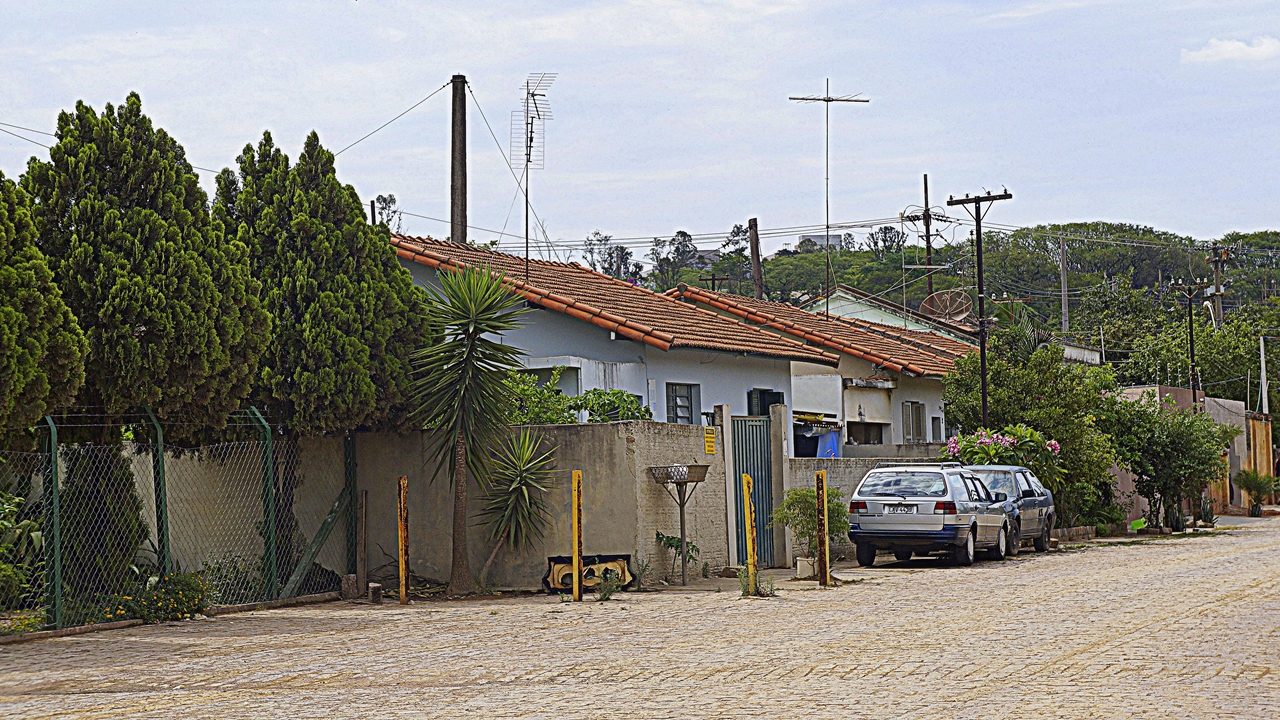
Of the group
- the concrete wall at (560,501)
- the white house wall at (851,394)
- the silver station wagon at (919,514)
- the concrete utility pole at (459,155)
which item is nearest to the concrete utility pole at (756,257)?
the white house wall at (851,394)

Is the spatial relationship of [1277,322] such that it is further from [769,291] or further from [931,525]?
[931,525]

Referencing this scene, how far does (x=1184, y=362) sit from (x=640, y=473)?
157 ft

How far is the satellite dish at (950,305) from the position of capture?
47500 millimetres

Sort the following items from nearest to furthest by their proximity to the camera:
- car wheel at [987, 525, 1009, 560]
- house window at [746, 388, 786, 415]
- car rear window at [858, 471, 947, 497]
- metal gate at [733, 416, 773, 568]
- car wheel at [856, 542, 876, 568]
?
metal gate at [733, 416, 773, 568], car rear window at [858, 471, 947, 497], car wheel at [856, 542, 876, 568], car wheel at [987, 525, 1009, 560], house window at [746, 388, 786, 415]

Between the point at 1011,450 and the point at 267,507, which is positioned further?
the point at 1011,450

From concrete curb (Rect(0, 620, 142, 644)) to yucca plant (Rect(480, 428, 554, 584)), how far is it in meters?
4.91

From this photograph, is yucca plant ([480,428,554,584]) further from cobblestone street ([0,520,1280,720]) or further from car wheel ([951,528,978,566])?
car wheel ([951,528,978,566])

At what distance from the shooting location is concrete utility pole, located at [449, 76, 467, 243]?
27.8m

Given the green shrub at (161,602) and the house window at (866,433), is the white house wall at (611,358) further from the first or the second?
the green shrub at (161,602)

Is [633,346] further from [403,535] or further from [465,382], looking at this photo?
[403,535]

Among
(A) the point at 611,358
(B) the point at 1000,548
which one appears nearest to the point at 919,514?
(B) the point at 1000,548

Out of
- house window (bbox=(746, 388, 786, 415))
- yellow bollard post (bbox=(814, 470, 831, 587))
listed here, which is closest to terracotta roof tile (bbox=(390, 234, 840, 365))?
house window (bbox=(746, 388, 786, 415))

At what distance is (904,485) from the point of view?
886 inches

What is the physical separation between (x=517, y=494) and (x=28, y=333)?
6.81 m
